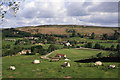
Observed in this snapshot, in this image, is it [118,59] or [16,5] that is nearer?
[16,5]

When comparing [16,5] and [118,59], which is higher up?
[16,5]

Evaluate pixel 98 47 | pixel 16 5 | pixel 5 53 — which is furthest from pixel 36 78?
pixel 98 47

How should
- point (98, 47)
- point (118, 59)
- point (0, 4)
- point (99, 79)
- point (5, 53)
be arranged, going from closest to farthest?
point (99, 79) → point (0, 4) → point (118, 59) → point (5, 53) → point (98, 47)

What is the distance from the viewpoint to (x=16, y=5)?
32031mm

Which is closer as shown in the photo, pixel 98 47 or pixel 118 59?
pixel 118 59

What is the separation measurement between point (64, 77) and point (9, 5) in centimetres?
1940

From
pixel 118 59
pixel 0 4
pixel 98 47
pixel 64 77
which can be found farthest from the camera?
pixel 98 47

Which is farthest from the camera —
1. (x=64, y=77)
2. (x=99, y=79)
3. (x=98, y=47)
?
(x=98, y=47)

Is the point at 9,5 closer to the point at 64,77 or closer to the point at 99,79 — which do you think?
the point at 64,77

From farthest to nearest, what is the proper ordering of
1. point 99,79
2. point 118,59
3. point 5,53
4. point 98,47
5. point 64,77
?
point 98,47 → point 5,53 → point 118,59 → point 64,77 → point 99,79

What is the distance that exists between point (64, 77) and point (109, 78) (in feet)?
26.4

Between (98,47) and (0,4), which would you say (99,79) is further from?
(98,47)

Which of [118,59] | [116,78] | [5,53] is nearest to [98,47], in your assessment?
[5,53]

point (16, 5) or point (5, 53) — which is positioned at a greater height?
point (16, 5)
